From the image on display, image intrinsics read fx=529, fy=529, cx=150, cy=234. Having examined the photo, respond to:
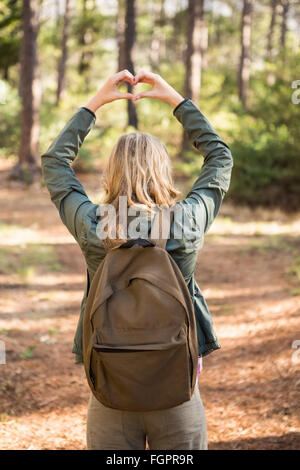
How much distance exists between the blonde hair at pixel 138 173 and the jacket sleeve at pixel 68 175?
0.17 metres

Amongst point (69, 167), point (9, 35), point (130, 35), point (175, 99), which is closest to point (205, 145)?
point (175, 99)

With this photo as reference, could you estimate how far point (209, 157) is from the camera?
2414 millimetres

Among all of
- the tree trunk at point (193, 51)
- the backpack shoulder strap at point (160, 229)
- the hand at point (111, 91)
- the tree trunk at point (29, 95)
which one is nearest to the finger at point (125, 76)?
the hand at point (111, 91)

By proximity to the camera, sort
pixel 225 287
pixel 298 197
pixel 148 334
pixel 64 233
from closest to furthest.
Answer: pixel 148 334
pixel 225 287
pixel 64 233
pixel 298 197

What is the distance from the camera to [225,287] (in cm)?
799

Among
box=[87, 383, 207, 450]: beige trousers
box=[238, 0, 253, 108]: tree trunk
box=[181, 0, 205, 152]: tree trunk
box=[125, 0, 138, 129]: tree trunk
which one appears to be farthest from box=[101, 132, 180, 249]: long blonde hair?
box=[238, 0, 253, 108]: tree trunk

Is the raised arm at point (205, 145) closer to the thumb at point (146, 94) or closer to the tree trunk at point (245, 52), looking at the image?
the thumb at point (146, 94)

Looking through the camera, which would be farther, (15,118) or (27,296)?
(15,118)

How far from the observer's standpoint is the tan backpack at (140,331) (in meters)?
1.96

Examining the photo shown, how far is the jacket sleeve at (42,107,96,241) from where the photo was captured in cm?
227

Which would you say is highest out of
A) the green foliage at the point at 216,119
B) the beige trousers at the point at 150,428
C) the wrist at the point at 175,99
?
the green foliage at the point at 216,119

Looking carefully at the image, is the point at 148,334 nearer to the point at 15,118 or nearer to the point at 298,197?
the point at 298,197
